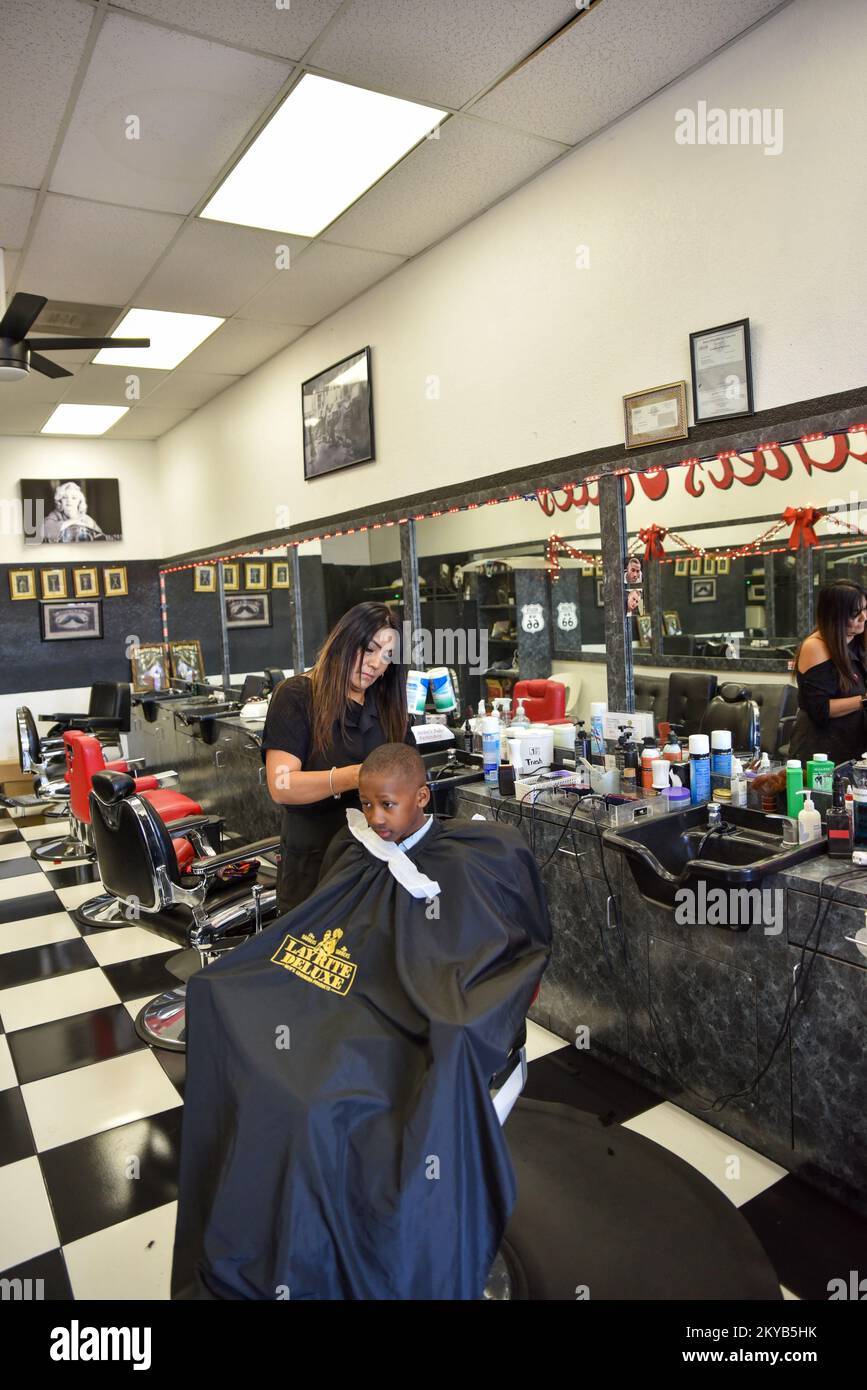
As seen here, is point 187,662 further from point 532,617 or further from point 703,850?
point 703,850

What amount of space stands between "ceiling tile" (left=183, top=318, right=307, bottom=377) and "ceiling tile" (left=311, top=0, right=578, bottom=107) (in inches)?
80.2

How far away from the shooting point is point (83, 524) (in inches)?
266

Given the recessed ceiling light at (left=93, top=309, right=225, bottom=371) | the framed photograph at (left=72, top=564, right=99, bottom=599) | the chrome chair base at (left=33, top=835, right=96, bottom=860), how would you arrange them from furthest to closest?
1. the framed photograph at (left=72, top=564, right=99, bottom=599)
2. the chrome chair base at (left=33, top=835, right=96, bottom=860)
3. the recessed ceiling light at (left=93, top=309, right=225, bottom=371)

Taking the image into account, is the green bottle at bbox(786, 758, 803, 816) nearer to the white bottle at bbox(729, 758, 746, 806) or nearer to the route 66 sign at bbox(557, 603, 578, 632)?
the white bottle at bbox(729, 758, 746, 806)

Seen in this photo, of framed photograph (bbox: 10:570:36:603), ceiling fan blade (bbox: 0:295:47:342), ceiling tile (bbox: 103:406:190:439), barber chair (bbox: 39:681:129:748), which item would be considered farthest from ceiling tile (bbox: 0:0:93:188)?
framed photograph (bbox: 10:570:36:603)

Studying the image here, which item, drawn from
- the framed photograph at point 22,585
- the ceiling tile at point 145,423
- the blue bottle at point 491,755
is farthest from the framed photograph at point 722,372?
the framed photograph at point 22,585

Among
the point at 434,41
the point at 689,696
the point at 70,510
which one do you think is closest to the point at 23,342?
the point at 434,41

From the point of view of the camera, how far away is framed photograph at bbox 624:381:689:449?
7.95 ft

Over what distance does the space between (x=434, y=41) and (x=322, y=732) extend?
1770mm

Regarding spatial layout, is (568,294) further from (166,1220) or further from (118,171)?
(166,1220)

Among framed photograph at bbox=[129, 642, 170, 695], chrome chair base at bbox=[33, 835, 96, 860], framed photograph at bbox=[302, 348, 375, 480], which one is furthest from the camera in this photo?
framed photograph at bbox=[129, 642, 170, 695]

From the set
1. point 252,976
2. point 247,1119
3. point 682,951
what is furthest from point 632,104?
point 247,1119

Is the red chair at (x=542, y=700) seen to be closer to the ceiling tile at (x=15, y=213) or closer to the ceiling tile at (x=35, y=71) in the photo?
the ceiling tile at (x=35, y=71)
